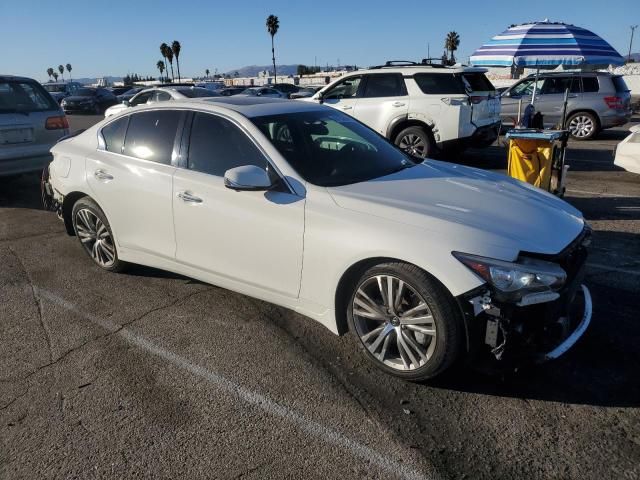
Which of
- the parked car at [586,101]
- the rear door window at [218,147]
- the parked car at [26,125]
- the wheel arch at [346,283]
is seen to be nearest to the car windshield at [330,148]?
the rear door window at [218,147]

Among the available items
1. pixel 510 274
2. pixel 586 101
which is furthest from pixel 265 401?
pixel 586 101

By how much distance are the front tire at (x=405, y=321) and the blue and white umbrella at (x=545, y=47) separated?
7.25 meters

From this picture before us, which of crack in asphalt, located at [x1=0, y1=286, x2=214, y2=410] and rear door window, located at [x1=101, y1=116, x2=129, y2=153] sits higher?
rear door window, located at [x1=101, y1=116, x2=129, y2=153]

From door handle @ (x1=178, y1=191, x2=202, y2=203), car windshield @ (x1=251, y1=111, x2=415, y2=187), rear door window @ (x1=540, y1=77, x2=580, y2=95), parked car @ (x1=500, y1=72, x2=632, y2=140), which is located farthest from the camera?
rear door window @ (x1=540, y1=77, x2=580, y2=95)

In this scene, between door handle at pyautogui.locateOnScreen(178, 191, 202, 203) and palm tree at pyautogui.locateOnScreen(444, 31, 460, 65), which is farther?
palm tree at pyautogui.locateOnScreen(444, 31, 460, 65)

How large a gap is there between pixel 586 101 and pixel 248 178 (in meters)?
12.5

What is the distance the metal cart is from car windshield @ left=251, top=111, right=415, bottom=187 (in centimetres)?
311

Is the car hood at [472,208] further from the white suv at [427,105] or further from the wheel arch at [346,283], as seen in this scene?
the white suv at [427,105]

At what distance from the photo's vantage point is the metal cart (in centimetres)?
654

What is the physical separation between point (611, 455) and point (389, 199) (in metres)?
1.74

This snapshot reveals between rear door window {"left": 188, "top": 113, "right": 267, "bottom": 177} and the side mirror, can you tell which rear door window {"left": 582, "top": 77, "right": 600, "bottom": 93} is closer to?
rear door window {"left": 188, "top": 113, "right": 267, "bottom": 177}

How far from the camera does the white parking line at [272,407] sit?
7.95ft

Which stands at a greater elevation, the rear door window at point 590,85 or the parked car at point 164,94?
the rear door window at point 590,85

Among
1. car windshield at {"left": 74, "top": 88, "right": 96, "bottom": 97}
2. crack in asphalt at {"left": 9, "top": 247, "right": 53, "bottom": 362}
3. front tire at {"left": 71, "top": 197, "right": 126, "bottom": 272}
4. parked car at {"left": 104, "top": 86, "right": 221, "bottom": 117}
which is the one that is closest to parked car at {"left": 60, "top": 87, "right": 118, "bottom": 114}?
car windshield at {"left": 74, "top": 88, "right": 96, "bottom": 97}
